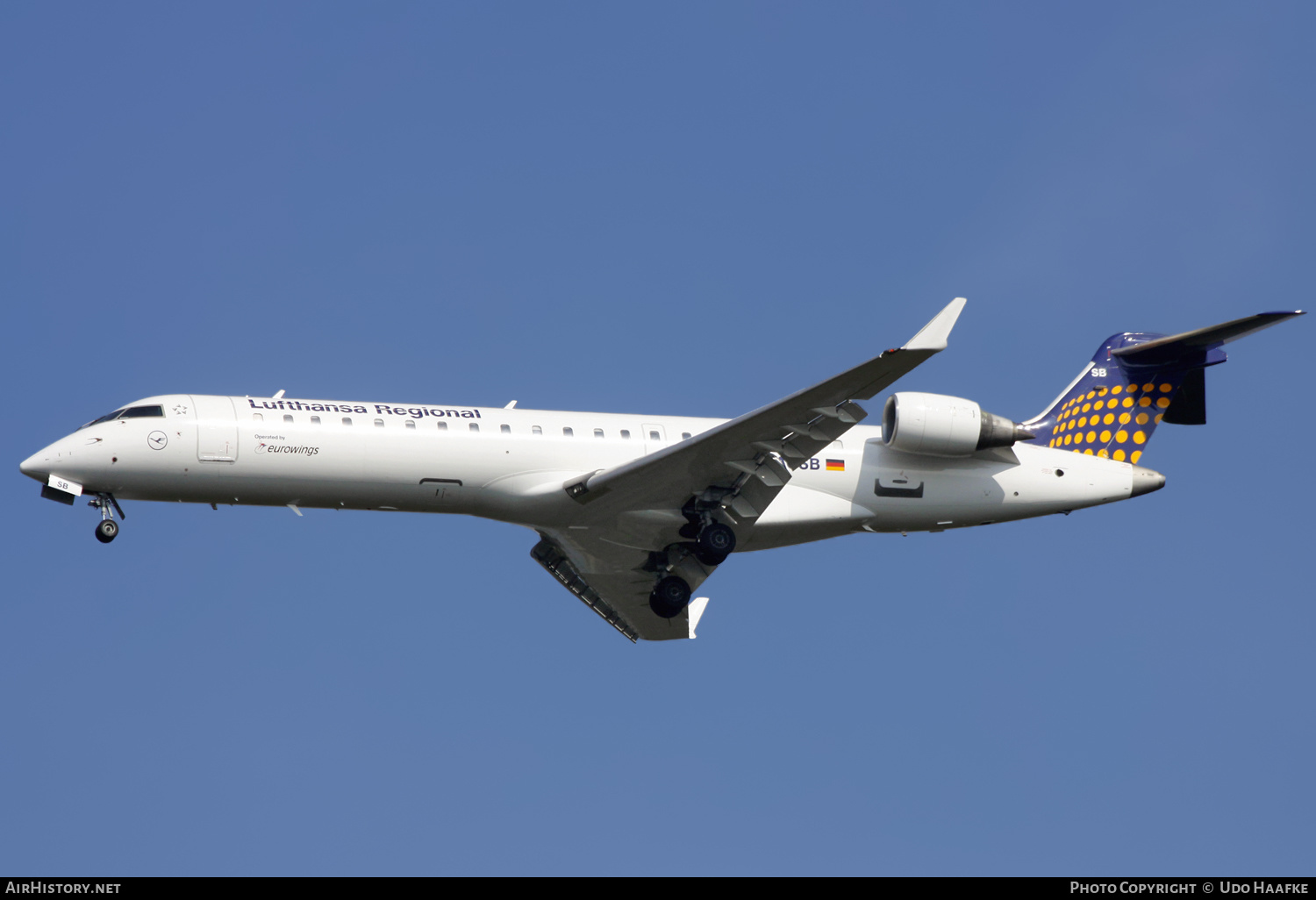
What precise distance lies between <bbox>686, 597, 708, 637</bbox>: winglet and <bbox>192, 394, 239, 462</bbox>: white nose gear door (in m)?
9.30

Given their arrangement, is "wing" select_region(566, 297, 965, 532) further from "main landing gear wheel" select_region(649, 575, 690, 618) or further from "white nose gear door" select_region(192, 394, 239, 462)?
"white nose gear door" select_region(192, 394, 239, 462)

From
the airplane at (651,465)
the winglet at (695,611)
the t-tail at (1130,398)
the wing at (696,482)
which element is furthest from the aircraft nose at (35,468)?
the t-tail at (1130,398)

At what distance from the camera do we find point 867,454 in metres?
24.5

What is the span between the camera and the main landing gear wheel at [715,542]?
23516 mm

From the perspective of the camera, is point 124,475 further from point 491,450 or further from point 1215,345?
point 1215,345

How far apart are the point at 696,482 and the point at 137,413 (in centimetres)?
845

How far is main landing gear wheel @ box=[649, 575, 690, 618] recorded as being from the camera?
2498cm

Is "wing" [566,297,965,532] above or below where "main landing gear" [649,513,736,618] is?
above

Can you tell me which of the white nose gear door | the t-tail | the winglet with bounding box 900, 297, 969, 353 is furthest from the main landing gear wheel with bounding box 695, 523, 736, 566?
the white nose gear door

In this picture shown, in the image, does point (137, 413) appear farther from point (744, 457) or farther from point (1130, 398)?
point (1130, 398)

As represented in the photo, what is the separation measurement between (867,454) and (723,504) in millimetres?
2694
